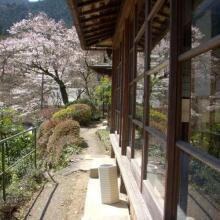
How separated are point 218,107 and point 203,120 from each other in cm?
19

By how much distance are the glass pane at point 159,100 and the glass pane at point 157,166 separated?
12 centimetres

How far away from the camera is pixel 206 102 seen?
1.64 metres

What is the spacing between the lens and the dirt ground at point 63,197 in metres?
5.38

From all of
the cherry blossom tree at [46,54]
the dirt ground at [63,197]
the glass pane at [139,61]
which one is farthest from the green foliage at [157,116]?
the cherry blossom tree at [46,54]

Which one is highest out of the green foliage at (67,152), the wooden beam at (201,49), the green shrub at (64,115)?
the wooden beam at (201,49)

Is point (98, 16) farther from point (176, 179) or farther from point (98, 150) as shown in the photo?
point (98, 150)

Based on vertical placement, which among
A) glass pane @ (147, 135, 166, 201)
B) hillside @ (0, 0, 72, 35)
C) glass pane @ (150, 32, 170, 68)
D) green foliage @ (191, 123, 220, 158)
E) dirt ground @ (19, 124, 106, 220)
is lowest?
dirt ground @ (19, 124, 106, 220)

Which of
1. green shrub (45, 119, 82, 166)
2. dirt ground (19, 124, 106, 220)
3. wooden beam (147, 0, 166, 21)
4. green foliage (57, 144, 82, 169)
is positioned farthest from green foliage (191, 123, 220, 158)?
green shrub (45, 119, 82, 166)

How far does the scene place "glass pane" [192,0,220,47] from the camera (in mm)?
1569

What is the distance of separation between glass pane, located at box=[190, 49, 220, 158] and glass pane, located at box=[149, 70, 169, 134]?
55 cm

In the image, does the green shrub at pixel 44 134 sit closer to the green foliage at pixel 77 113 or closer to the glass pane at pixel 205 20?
the green foliage at pixel 77 113

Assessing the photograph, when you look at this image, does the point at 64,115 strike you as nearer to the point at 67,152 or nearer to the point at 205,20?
the point at 67,152

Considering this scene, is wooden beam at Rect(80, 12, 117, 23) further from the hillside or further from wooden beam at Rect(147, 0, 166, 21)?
the hillside

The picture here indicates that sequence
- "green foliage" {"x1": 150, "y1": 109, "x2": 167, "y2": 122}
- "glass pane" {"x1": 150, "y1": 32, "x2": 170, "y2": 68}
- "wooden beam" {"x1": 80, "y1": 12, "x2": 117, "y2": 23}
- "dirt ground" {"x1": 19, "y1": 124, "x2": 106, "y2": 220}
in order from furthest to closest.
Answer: "wooden beam" {"x1": 80, "y1": 12, "x2": 117, "y2": 23} < "dirt ground" {"x1": 19, "y1": 124, "x2": 106, "y2": 220} < "green foliage" {"x1": 150, "y1": 109, "x2": 167, "y2": 122} < "glass pane" {"x1": 150, "y1": 32, "x2": 170, "y2": 68}
